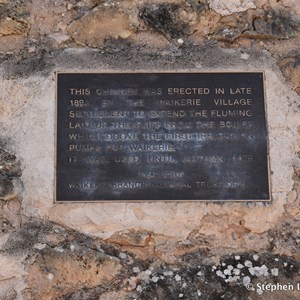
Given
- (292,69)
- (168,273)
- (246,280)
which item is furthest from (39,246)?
(292,69)

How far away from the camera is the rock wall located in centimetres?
313

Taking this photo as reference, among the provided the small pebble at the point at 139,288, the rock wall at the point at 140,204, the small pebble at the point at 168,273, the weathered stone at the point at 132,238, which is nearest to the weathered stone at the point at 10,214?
the rock wall at the point at 140,204

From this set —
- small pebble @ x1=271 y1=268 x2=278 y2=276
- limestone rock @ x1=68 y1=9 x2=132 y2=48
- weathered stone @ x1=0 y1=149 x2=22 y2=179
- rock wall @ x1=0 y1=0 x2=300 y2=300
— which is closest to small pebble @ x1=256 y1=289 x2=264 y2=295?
rock wall @ x1=0 y1=0 x2=300 y2=300

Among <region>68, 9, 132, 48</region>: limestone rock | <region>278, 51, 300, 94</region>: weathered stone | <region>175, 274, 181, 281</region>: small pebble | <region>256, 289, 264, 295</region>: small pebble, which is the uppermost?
<region>68, 9, 132, 48</region>: limestone rock

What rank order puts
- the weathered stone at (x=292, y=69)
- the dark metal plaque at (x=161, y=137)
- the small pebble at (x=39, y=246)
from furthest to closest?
the weathered stone at (x=292, y=69) < the dark metal plaque at (x=161, y=137) < the small pebble at (x=39, y=246)

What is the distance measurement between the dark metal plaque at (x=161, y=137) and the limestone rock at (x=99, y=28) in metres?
0.31

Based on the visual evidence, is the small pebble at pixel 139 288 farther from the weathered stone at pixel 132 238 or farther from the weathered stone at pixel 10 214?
the weathered stone at pixel 10 214

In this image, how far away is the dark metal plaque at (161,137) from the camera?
3324 mm

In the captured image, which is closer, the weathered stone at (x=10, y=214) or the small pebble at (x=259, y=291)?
the small pebble at (x=259, y=291)

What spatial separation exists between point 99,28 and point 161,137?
993 mm

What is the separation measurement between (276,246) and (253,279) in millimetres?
314

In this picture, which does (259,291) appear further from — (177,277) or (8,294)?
(8,294)

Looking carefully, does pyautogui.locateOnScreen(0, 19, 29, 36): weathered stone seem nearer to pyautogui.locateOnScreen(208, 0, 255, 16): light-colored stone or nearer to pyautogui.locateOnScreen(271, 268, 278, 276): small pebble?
pyautogui.locateOnScreen(208, 0, 255, 16): light-colored stone

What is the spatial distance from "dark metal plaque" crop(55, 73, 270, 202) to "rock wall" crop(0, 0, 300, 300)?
0.08 m
